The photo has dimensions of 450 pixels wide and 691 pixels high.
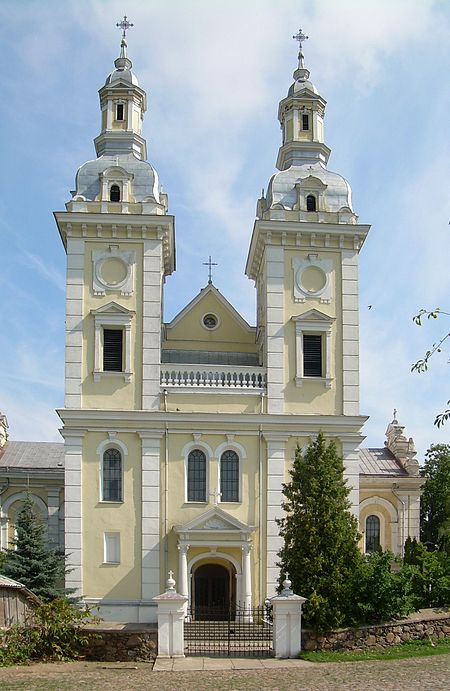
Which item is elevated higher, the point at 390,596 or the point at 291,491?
the point at 291,491

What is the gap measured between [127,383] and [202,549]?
6.04m

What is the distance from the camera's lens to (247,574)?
1227 inches

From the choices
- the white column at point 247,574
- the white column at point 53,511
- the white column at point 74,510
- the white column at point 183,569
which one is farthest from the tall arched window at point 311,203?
the white column at point 53,511

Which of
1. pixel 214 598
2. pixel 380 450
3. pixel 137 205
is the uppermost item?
pixel 137 205

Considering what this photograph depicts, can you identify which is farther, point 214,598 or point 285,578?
point 214,598

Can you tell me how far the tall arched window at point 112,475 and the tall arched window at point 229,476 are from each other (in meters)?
3.40

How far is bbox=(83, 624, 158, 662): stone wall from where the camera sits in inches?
872

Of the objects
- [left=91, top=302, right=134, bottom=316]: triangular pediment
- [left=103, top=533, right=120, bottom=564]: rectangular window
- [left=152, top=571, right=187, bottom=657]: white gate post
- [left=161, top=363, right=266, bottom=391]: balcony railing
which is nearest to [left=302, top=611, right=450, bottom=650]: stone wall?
[left=152, top=571, right=187, bottom=657]: white gate post

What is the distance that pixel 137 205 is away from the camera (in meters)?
33.8

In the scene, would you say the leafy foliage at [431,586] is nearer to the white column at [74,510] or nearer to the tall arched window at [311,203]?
the white column at [74,510]

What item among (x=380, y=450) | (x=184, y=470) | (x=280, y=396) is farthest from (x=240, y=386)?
(x=380, y=450)

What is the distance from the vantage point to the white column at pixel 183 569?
101ft

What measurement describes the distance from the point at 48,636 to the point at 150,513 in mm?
9836

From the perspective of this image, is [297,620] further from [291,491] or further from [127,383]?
[127,383]
